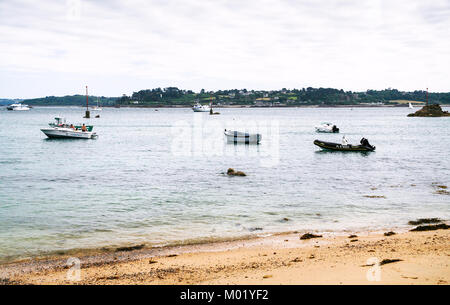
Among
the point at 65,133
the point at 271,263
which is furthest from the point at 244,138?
the point at 271,263

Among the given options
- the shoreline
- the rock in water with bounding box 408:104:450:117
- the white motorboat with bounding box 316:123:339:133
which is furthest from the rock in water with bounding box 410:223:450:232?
the rock in water with bounding box 408:104:450:117

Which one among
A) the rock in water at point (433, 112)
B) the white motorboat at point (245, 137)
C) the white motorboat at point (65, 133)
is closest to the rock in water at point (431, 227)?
the white motorboat at point (245, 137)

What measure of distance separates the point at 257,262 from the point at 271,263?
521 mm

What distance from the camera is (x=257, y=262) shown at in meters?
13.7

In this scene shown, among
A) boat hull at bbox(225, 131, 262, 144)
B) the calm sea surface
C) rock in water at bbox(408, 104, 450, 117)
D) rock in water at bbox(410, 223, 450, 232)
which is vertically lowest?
the calm sea surface

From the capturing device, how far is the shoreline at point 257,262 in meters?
11.4

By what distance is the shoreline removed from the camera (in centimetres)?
1137

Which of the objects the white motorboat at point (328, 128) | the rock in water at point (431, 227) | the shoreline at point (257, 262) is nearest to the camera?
the shoreline at point (257, 262)

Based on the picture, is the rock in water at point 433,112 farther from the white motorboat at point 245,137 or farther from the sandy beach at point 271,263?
the sandy beach at point 271,263

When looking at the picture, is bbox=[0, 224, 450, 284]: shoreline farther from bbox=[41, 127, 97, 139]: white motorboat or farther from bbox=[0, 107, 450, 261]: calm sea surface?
bbox=[41, 127, 97, 139]: white motorboat

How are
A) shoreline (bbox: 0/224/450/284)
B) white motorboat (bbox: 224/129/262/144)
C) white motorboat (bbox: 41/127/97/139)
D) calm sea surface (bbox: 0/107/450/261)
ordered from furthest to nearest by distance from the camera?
white motorboat (bbox: 41/127/97/139), white motorboat (bbox: 224/129/262/144), calm sea surface (bbox: 0/107/450/261), shoreline (bbox: 0/224/450/284)
